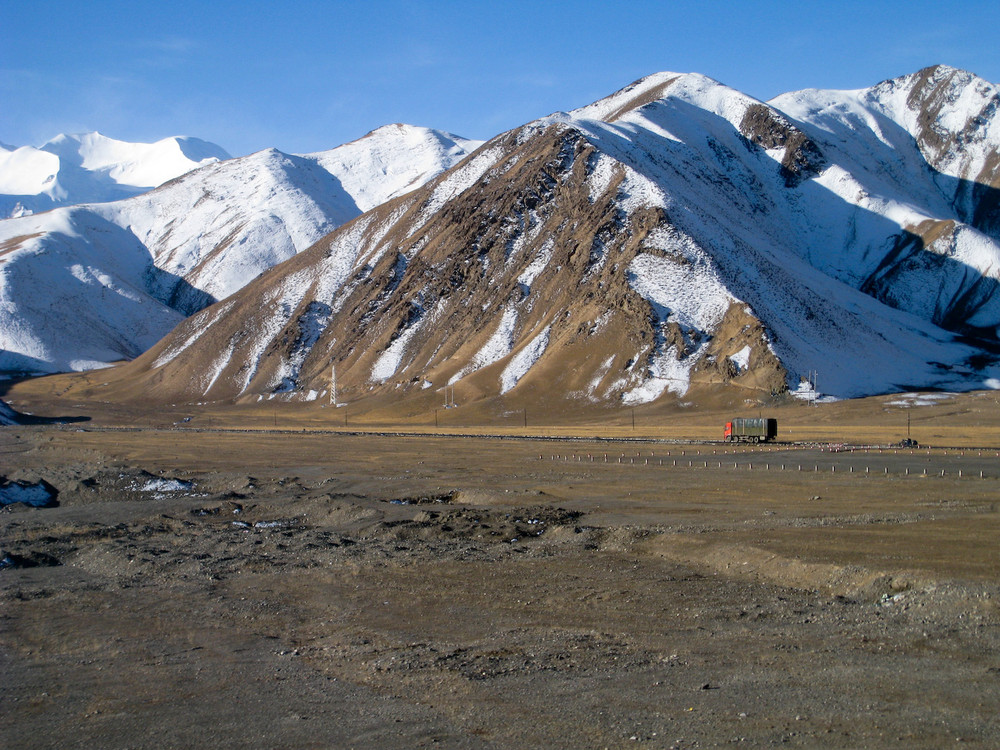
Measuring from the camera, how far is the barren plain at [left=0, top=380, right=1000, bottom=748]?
13234mm

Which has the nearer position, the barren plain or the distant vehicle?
the barren plain

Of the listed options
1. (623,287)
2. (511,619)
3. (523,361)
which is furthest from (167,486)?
(623,287)

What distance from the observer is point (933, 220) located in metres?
182

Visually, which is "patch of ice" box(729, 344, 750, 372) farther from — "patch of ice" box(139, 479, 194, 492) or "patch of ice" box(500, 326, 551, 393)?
"patch of ice" box(139, 479, 194, 492)

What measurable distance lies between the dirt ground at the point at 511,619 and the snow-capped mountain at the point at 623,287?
259 feet

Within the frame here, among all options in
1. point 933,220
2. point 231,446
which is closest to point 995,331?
point 933,220

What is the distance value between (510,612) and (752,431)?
193 ft

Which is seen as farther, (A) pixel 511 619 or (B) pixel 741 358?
(B) pixel 741 358

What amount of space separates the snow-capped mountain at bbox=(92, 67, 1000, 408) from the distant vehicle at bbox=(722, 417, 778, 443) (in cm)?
3319

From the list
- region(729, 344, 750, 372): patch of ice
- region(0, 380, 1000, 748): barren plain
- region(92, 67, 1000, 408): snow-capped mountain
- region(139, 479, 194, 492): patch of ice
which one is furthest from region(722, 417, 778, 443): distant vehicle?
region(139, 479, 194, 492): patch of ice

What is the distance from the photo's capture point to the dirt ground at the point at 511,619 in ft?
43.2

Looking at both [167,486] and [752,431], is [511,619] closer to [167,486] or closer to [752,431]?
[167,486]

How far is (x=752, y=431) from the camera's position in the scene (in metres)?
74.8

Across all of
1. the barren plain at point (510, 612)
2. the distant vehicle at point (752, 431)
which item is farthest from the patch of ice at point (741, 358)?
the barren plain at point (510, 612)
